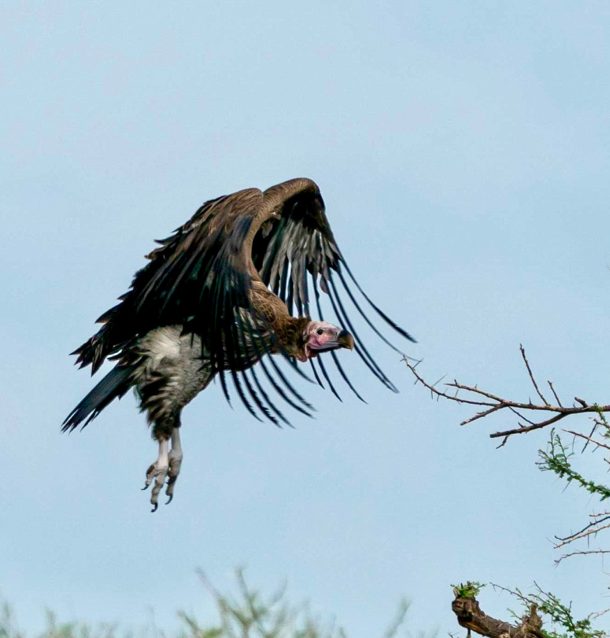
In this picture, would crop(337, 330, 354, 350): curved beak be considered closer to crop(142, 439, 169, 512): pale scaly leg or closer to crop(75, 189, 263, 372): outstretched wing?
crop(75, 189, 263, 372): outstretched wing

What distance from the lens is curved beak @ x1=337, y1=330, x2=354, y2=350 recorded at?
9.62 m

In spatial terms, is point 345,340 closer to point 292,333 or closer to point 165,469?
point 292,333

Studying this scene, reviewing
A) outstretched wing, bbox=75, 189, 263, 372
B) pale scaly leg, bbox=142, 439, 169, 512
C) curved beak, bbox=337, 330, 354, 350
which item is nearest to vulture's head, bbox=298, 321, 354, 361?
curved beak, bbox=337, 330, 354, 350

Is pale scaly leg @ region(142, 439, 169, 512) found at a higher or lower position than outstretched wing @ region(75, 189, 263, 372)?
lower

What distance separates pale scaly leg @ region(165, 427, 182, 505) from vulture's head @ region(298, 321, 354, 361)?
3.40ft

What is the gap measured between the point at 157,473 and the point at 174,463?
0.20 metres

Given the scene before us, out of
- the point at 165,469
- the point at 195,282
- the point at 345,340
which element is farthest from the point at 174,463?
the point at 345,340

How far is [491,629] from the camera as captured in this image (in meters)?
7.32

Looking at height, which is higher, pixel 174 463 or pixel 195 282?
pixel 195 282

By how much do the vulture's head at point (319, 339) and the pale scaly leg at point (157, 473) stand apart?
118 cm

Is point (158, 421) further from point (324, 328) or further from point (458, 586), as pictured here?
point (458, 586)

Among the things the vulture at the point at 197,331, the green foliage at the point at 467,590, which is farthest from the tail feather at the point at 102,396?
the green foliage at the point at 467,590

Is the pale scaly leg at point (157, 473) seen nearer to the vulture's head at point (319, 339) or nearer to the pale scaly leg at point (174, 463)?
the pale scaly leg at point (174, 463)

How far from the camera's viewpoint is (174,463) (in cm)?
923
